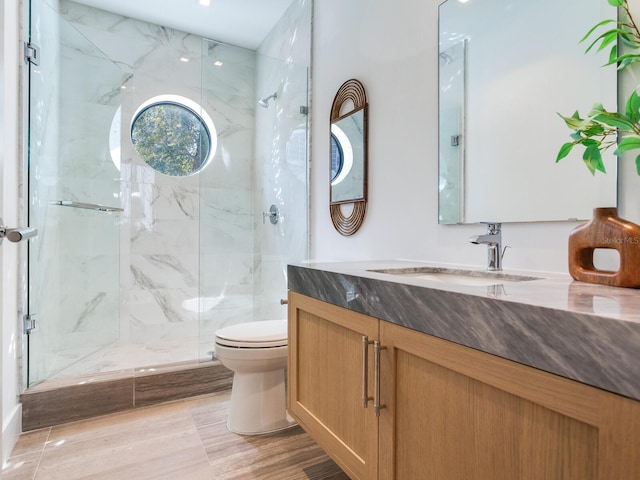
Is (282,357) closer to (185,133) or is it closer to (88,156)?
(88,156)

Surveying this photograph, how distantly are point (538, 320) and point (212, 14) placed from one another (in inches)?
122

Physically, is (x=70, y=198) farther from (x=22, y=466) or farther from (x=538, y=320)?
(x=538, y=320)

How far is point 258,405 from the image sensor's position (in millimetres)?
1811

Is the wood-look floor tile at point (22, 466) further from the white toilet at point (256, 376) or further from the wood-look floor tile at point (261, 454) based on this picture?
the white toilet at point (256, 376)

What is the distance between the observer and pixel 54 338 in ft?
6.97

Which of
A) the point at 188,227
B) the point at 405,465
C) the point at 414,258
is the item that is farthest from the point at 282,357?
the point at 188,227

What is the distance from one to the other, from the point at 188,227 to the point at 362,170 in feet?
5.80

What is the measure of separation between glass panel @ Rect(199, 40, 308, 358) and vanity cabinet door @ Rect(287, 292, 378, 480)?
1.15 metres

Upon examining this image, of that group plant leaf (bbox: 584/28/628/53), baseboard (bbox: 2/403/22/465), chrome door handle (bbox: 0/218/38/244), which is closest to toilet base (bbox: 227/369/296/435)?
baseboard (bbox: 2/403/22/465)

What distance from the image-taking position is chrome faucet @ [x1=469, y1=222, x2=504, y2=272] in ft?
3.90

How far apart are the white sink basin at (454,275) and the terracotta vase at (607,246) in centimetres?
16

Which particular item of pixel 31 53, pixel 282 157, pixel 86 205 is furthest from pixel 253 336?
pixel 31 53

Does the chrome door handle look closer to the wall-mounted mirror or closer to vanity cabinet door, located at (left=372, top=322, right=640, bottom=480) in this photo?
vanity cabinet door, located at (left=372, top=322, right=640, bottom=480)

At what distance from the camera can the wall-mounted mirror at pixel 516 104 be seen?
1.04 m
